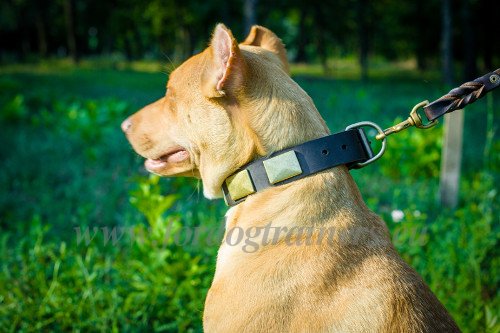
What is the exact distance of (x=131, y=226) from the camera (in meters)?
4.53

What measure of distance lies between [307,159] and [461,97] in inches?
35.1

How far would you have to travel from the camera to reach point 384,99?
50.4ft

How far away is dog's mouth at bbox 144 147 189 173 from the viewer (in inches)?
110

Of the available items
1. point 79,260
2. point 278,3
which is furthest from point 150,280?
point 278,3

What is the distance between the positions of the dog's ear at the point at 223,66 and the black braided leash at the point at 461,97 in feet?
3.17

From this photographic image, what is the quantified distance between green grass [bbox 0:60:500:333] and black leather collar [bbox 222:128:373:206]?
66 cm

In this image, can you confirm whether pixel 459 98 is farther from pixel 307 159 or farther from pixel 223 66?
pixel 223 66

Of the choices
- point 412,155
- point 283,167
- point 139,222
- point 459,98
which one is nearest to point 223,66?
point 283,167

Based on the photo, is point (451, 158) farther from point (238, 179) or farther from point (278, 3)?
point (278, 3)

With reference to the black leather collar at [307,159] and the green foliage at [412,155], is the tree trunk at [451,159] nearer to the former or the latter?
the green foliage at [412,155]

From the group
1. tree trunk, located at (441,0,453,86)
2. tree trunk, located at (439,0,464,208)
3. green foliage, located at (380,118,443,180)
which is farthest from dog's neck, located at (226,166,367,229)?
tree trunk, located at (441,0,453,86)

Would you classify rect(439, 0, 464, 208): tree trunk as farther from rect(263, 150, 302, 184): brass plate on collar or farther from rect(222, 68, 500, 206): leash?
rect(263, 150, 302, 184): brass plate on collar

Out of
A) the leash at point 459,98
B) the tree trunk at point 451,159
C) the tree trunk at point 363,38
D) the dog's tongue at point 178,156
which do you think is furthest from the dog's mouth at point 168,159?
the tree trunk at point 363,38

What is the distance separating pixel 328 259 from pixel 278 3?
28746mm
